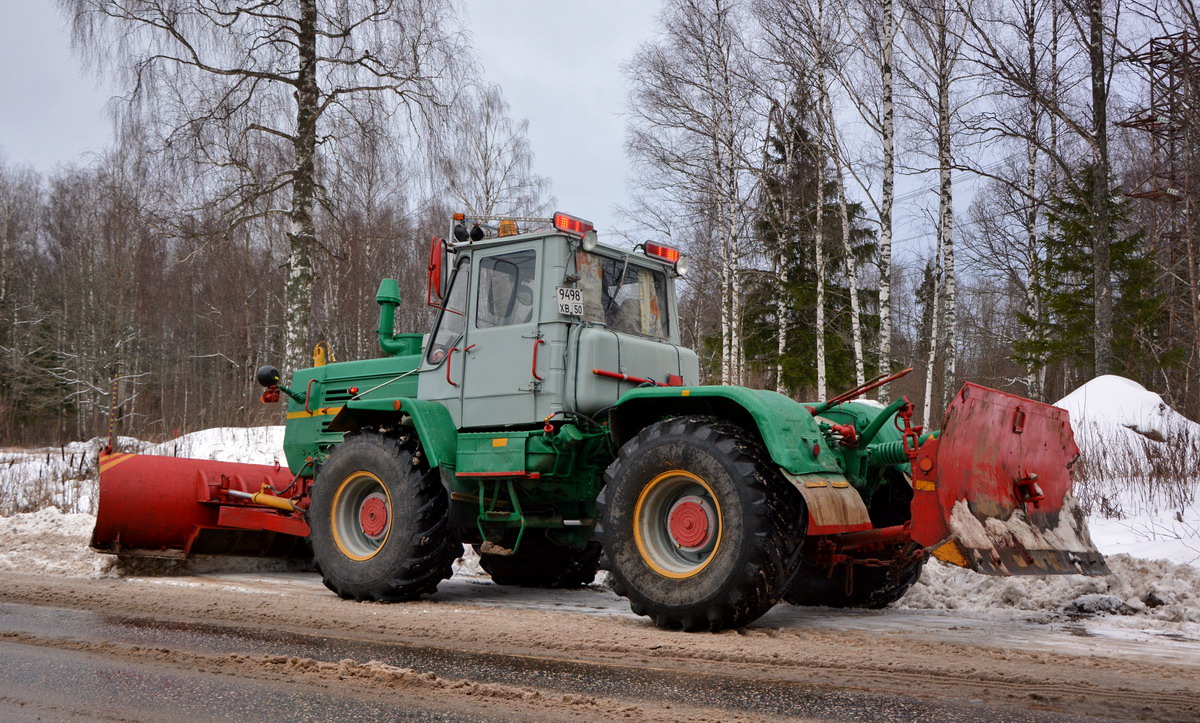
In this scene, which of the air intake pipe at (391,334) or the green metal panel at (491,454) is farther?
the air intake pipe at (391,334)

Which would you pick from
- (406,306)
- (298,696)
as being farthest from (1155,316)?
(406,306)

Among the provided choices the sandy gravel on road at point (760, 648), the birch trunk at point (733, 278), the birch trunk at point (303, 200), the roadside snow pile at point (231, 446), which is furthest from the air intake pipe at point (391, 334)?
the birch trunk at point (733, 278)

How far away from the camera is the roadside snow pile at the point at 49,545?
8055mm

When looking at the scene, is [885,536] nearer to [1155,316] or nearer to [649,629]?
[649,629]

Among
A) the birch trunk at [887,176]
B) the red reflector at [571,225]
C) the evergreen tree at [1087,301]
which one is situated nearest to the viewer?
the red reflector at [571,225]

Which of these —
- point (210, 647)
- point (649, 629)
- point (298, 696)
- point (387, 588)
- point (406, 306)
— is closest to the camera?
point (298, 696)

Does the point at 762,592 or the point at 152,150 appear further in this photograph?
the point at 152,150

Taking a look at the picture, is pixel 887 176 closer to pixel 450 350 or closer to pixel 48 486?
pixel 450 350

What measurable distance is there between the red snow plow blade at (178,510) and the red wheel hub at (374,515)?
991mm

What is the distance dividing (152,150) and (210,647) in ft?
39.9

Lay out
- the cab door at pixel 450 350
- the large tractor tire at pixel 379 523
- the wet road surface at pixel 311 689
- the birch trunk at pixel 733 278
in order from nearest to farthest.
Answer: the wet road surface at pixel 311 689
the large tractor tire at pixel 379 523
the cab door at pixel 450 350
the birch trunk at pixel 733 278

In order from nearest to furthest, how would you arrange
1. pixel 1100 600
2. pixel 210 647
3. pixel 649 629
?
pixel 210 647 < pixel 649 629 < pixel 1100 600

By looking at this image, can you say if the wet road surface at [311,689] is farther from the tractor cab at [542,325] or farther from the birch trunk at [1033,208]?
the birch trunk at [1033,208]

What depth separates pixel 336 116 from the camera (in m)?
15.7
